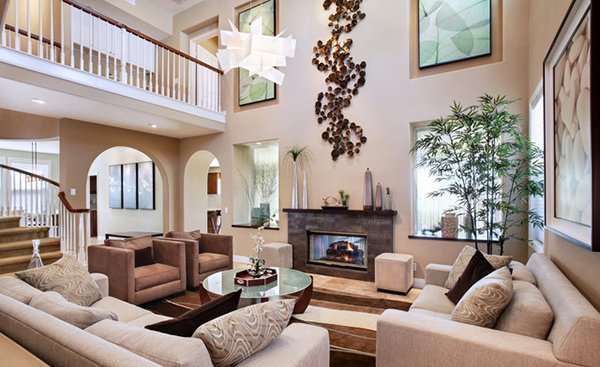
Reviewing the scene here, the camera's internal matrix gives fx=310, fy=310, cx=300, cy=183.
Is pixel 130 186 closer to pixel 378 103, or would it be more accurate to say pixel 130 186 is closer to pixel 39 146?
pixel 39 146

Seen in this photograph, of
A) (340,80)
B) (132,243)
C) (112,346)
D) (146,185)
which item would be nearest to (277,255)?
(132,243)

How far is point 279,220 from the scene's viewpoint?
580cm

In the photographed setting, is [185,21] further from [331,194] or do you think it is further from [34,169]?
[34,169]

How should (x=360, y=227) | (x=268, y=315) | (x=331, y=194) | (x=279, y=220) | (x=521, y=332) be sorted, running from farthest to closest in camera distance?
1. (x=279, y=220)
2. (x=331, y=194)
3. (x=360, y=227)
4. (x=521, y=332)
5. (x=268, y=315)

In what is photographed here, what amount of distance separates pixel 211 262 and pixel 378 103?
137 inches

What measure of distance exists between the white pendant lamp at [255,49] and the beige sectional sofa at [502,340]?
2.96 metres

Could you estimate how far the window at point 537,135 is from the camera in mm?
3289

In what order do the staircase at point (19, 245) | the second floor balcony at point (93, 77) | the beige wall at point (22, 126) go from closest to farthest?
the second floor balcony at point (93, 77) → the staircase at point (19, 245) → the beige wall at point (22, 126)

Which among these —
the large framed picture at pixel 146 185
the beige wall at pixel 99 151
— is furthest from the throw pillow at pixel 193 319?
the large framed picture at pixel 146 185

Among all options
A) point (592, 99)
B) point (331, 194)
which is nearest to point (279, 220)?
point (331, 194)

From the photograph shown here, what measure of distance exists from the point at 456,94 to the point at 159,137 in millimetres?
5909

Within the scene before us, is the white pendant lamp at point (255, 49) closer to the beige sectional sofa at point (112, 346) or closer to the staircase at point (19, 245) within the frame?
the beige sectional sofa at point (112, 346)

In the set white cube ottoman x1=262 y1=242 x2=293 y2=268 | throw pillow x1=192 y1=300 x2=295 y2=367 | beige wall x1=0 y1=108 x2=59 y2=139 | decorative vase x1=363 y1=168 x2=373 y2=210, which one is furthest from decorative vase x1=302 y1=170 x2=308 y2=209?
beige wall x1=0 y1=108 x2=59 y2=139

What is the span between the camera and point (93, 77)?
14.4 ft
